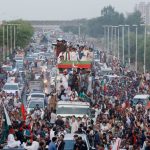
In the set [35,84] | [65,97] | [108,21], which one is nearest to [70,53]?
[65,97]

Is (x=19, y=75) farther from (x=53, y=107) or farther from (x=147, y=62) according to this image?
(x=147, y=62)

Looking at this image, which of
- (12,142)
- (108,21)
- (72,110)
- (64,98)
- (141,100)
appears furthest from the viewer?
(108,21)

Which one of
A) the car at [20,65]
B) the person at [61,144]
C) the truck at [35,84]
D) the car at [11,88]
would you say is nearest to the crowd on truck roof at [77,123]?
the person at [61,144]

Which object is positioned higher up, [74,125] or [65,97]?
[65,97]

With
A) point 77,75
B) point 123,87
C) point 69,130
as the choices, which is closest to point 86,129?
point 69,130

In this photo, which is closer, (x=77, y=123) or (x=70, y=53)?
(x=77, y=123)

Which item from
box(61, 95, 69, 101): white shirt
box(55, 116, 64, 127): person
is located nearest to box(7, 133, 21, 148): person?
box(55, 116, 64, 127): person

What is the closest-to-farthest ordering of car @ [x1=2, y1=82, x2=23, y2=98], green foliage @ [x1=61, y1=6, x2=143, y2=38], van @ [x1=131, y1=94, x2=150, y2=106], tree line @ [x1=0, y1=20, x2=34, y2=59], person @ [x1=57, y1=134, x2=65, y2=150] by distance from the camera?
person @ [x1=57, y1=134, x2=65, y2=150]
van @ [x1=131, y1=94, x2=150, y2=106]
car @ [x1=2, y1=82, x2=23, y2=98]
tree line @ [x1=0, y1=20, x2=34, y2=59]
green foliage @ [x1=61, y1=6, x2=143, y2=38]

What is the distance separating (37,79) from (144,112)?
73.2 feet

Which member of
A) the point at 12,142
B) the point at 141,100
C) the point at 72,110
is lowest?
the point at 141,100

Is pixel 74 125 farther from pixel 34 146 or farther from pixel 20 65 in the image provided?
pixel 20 65

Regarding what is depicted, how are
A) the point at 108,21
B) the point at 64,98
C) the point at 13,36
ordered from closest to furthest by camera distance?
the point at 64,98 < the point at 13,36 < the point at 108,21

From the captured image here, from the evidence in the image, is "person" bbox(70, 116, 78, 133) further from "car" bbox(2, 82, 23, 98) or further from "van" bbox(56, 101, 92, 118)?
"car" bbox(2, 82, 23, 98)

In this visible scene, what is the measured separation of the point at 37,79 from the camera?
174 ft
